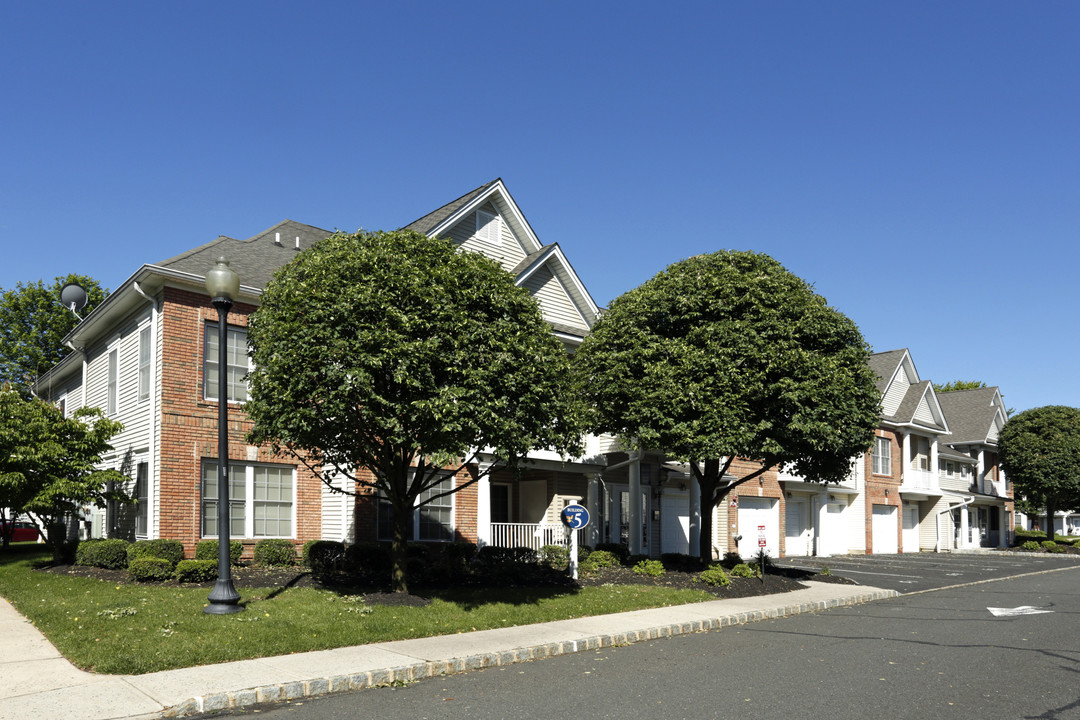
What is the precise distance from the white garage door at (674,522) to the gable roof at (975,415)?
2676 centimetres

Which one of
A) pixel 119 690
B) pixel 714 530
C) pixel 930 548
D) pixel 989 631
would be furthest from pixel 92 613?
pixel 930 548

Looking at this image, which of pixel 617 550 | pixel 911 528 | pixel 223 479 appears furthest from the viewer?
pixel 911 528

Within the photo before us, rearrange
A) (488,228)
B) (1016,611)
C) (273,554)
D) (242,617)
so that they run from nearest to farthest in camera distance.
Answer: (242,617) < (1016,611) < (273,554) < (488,228)

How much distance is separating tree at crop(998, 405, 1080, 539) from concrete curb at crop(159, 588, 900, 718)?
35.9 metres

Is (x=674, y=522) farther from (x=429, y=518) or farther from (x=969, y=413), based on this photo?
(x=969, y=413)

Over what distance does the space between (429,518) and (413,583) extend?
15.5ft

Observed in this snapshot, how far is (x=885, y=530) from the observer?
3778 cm

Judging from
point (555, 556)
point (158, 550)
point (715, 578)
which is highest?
point (158, 550)

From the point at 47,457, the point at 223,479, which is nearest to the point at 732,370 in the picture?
the point at 223,479

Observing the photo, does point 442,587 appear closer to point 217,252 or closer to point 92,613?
point 92,613

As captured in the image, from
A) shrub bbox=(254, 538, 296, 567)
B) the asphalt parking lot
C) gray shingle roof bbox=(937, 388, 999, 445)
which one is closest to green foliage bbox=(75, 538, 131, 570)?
shrub bbox=(254, 538, 296, 567)

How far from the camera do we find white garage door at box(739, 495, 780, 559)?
Answer: 29.9m

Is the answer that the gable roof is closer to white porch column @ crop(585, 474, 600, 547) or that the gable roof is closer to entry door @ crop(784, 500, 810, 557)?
entry door @ crop(784, 500, 810, 557)

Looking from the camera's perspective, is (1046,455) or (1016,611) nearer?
(1016,611)
